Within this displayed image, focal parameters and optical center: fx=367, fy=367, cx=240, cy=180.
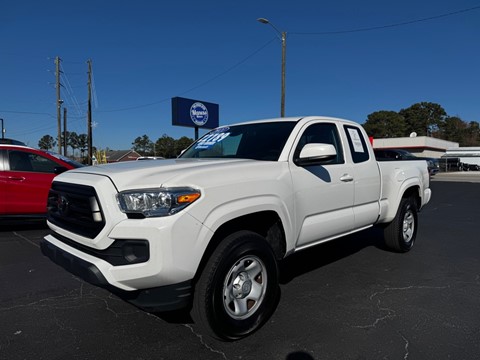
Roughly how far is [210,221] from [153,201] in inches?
17.0

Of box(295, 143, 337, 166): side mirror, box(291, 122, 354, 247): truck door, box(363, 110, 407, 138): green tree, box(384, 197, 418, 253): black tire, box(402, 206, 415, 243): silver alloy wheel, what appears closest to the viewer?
box(295, 143, 337, 166): side mirror

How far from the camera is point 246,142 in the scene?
414 centimetres

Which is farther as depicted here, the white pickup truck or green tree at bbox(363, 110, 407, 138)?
green tree at bbox(363, 110, 407, 138)

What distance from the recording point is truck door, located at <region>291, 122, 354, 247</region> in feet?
11.6

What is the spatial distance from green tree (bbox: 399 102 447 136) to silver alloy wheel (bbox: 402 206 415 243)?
95.8 metres

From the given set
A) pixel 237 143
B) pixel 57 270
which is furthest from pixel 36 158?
pixel 237 143

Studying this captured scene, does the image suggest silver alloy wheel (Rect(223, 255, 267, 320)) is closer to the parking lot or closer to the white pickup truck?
the white pickup truck

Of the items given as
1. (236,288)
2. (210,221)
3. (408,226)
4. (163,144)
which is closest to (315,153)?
(210,221)

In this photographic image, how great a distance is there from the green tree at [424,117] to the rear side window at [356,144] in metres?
97.0

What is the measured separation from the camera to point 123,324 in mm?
3246

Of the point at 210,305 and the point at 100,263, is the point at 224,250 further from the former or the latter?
the point at 100,263

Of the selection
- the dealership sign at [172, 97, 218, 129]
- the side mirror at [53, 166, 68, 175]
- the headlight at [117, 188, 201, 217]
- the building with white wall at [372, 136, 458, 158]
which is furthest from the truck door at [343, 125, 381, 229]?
the building with white wall at [372, 136, 458, 158]

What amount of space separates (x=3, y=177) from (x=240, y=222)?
565 cm

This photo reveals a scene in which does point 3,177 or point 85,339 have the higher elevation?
point 3,177
